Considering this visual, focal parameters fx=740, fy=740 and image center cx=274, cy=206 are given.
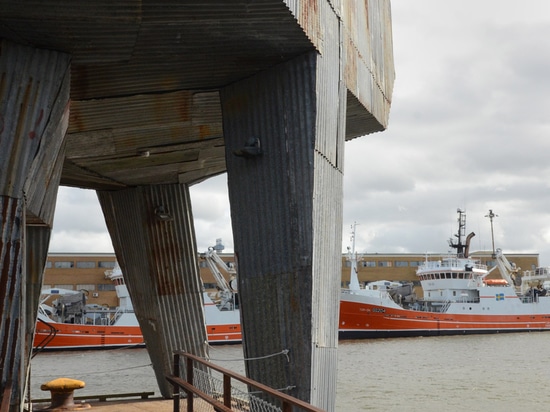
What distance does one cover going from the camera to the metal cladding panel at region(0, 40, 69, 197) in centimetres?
664

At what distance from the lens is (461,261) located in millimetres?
63406

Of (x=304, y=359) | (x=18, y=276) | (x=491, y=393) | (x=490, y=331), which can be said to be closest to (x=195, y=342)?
(x=304, y=359)

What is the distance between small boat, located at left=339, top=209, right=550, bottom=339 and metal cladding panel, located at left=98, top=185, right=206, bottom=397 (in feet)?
142

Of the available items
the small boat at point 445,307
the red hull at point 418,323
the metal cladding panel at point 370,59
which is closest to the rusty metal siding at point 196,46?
the metal cladding panel at point 370,59

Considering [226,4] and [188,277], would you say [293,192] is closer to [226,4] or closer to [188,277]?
[226,4]

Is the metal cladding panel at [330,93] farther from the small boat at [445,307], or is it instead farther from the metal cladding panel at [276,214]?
the small boat at [445,307]

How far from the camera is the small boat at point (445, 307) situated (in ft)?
189

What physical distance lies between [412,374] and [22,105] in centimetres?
2705

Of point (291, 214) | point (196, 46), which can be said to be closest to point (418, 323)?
point (291, 214)

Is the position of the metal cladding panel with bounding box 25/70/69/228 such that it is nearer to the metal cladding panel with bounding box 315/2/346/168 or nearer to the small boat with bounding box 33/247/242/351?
the metal cladding panel with bounding box 315/2/346/168

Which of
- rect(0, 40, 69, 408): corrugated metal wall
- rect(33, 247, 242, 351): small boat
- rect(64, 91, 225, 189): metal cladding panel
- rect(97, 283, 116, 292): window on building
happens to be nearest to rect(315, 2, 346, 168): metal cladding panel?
rect(64, 91, 225, 189): metal cladding panel

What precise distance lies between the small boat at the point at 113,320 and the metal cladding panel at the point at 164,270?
3588 cm

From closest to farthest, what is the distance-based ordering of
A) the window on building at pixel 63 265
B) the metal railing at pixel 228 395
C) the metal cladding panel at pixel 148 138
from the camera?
the metal railing at pixel 228 395 < the metal cladding panel at pixel 148 138 < the window on building at pixel 63 265

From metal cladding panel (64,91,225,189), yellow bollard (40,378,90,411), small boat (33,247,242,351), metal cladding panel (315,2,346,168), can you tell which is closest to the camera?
metal cladding panel (315,2,346,168)
